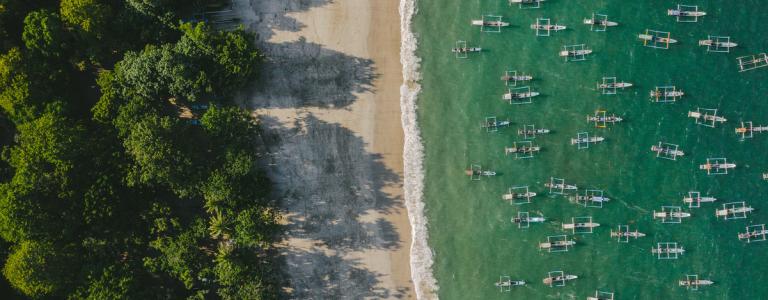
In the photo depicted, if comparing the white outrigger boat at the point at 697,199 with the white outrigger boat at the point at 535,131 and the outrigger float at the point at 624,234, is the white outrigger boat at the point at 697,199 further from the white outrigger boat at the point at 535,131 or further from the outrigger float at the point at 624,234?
the white outrigger boat at the point at 535,131

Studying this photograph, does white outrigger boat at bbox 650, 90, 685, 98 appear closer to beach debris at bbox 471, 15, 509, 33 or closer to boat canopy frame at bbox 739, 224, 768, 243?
boat canopy frame at bbox 739, 224, 768, 243

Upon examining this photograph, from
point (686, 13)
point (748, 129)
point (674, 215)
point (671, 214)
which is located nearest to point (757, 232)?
point (674, 215)

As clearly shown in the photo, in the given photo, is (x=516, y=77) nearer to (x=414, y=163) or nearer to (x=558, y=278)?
(x=414, y=163)

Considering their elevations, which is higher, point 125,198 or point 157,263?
point 125,198

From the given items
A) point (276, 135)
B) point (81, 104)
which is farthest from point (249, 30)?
point (81, 104)

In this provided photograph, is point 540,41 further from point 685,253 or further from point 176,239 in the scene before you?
point 176,239
